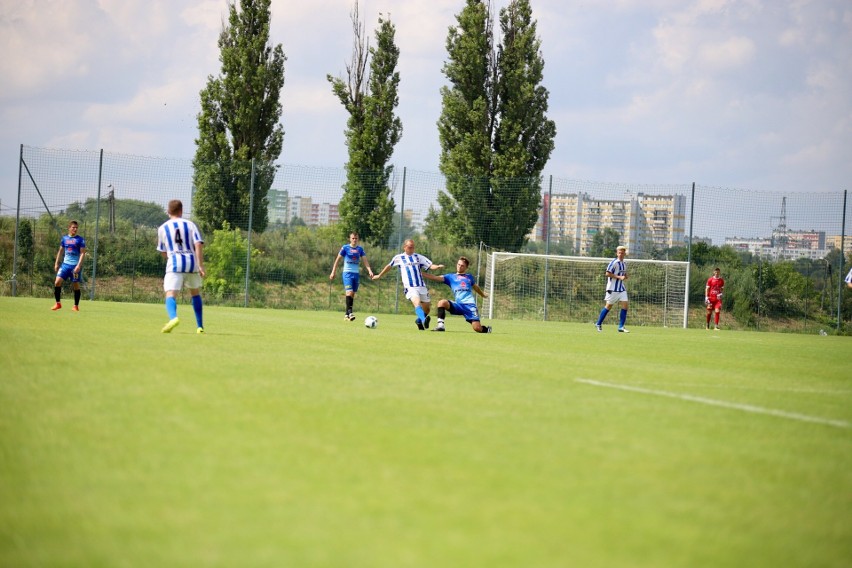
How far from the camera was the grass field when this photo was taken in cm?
307

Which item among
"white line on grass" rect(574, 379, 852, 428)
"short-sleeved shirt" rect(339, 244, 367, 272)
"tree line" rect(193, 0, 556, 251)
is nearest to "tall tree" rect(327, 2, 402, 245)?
"tree line" rect(193, 0, 556, 251)

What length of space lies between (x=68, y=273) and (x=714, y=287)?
60.4 feet

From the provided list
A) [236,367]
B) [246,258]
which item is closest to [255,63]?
[246,258]

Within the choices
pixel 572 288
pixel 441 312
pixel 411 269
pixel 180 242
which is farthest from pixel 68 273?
pixel 572 288

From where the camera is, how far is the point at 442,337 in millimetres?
15211

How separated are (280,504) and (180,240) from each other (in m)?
10.1

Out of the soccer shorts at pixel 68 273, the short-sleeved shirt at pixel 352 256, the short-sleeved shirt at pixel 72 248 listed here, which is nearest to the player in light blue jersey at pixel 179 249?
the soccer shorts at pixel 68 273

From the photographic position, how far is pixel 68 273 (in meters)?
19.5

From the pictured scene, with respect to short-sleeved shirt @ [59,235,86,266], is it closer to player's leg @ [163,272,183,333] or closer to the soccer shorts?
the soccer shorts

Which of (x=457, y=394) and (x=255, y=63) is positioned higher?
(x=255, y=63)

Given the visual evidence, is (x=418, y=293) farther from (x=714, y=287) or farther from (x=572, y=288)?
(x=714, y=287)

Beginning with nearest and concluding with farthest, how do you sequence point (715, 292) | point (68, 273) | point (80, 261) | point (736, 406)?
point (736, 406) < point (80, 261) < point (68, 273) < point (715, 292)

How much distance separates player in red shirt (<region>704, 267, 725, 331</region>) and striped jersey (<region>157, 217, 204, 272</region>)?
18792mm

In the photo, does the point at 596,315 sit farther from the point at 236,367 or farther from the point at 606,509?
the point at 606,509
